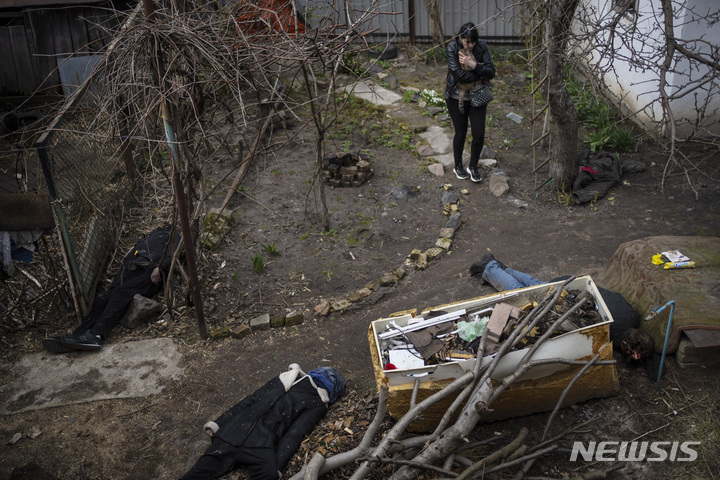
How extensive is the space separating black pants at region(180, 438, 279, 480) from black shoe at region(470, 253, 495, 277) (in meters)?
2.88

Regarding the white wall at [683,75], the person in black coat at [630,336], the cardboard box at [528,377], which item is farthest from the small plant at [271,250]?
the white wall at [683,75]

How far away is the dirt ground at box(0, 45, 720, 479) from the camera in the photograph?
4.19 m

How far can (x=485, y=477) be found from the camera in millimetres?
3529

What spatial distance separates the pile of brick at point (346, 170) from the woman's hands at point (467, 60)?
76.9 inches

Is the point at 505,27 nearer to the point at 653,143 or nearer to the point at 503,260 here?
the point at 653,143

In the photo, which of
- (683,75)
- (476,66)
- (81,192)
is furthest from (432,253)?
(683,75)

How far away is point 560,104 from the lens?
6.72 m

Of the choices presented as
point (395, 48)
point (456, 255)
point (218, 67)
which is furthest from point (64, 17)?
point (456, 255)

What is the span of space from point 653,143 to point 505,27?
486 cm

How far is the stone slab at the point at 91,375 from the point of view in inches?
190

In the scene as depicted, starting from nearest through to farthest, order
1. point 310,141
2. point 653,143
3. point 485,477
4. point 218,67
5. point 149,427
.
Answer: point 485,477 < point 218,67 < point 149,427 < point 653,143 < point 310,141

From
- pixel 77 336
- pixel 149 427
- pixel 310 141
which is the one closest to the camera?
pixel 149 427

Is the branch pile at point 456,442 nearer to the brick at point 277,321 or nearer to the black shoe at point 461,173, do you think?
the brick at point 277,321

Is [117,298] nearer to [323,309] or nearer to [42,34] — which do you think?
[323,309]
